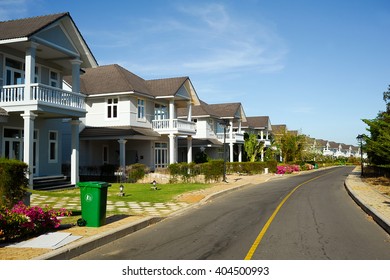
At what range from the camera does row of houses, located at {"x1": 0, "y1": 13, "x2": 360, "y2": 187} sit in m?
19.4

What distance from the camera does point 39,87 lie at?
19.2 metres

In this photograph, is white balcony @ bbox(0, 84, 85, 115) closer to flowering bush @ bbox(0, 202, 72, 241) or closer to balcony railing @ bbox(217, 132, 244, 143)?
flowering bush @ bbox(0, 202, 72, 241)

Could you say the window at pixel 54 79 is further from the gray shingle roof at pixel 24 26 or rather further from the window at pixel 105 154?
the window at pixel 105 154

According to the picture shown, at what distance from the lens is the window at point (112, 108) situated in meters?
31.9

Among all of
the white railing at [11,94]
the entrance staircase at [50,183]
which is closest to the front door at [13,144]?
the entrance staircase at [50,183]

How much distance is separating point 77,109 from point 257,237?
1580cm

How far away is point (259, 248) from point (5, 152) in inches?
698

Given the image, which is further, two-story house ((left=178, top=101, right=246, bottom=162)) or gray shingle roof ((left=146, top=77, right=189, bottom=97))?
two-story house ((left=178, top=101, right=246, bottom=162))

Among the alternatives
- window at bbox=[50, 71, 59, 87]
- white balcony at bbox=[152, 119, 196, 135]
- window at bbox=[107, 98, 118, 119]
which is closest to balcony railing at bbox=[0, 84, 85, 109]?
window at bbox=[50, 71, 59, 87]

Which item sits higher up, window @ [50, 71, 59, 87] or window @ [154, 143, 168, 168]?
window @ [50, 71, 59, 87]

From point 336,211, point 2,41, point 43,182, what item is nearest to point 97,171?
point 43,182

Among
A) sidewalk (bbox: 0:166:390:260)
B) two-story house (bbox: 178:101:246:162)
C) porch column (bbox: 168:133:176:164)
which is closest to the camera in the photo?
sidewalk (bbox: 0:166:390:260)

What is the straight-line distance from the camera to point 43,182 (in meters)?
21.3

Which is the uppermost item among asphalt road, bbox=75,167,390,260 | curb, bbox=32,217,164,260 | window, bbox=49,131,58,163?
window, bbox=49,131,58,163
